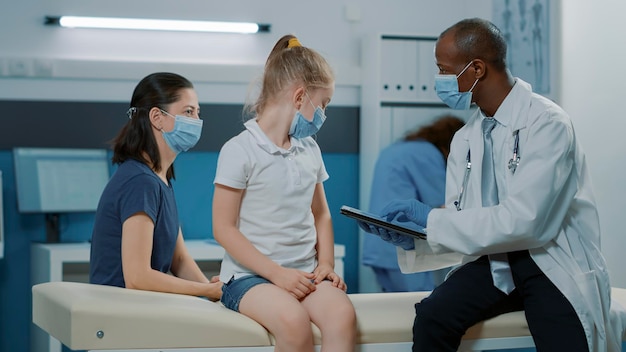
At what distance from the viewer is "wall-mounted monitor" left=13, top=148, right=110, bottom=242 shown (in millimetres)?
3932

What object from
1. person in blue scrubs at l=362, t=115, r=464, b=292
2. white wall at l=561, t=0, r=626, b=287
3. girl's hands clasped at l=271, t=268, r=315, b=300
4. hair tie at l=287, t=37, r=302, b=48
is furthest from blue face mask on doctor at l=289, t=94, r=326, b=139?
person in blue scrubs at l=362, t=115, r=464, b=292

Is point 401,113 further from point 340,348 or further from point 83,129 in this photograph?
point 340,348

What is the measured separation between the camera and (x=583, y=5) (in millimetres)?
3553

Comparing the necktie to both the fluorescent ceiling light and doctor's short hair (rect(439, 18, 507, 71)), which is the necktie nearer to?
doctor's short hair (rect(439, 18, 507, 71))

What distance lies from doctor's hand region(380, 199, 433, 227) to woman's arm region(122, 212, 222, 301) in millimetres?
473

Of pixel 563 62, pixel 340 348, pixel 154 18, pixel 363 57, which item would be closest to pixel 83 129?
pixel 154 18

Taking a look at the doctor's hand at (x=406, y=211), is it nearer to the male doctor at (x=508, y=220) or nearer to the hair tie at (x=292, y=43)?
the male doctor at (x=508, y=220)

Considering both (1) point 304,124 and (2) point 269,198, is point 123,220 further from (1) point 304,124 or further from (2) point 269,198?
(1) point 304,124

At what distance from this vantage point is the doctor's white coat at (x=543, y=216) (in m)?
1.95

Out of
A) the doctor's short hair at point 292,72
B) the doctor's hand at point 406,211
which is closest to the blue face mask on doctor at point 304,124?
the doctor's short hair at point 292,72

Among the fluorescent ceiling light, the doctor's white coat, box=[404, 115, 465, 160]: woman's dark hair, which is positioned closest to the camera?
the doctor's white coat

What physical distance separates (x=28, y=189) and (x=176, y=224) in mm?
1709

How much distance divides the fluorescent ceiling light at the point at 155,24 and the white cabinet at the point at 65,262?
1066 mm

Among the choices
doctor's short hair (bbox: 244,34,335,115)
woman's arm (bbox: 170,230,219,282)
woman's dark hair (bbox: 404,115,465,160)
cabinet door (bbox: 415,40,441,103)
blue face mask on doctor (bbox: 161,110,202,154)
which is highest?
cabinet door (bbox: 415,40,441,103)
